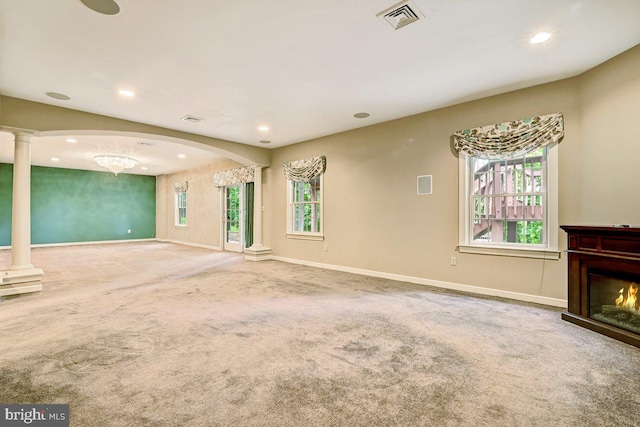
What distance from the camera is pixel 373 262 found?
516cm

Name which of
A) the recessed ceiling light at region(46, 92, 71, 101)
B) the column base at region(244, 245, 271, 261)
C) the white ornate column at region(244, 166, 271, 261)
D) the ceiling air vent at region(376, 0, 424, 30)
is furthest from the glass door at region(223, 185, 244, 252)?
the ceiling air vent at region(376, 0, 424, 30)

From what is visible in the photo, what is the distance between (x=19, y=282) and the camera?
4059mm

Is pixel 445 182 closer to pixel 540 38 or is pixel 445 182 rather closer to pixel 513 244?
pixel 513 244

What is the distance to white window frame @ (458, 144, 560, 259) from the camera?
11.4 feet

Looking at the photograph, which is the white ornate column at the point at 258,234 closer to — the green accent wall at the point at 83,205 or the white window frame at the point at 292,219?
the white window frame at the point at 292,219

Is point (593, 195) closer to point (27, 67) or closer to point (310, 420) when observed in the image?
point (310, 420)

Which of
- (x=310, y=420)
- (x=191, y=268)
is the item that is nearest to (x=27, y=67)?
(x=191, y=268)

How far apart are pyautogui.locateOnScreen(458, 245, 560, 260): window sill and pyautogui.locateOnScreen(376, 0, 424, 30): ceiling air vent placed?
291 centimetres

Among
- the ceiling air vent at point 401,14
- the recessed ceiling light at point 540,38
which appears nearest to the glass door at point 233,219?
the ceiling air vent at point 401,14

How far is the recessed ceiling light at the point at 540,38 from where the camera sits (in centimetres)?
257

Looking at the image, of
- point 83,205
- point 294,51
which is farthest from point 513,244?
point 83,205

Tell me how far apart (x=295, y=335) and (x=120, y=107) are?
405cm

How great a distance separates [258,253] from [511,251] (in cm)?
493

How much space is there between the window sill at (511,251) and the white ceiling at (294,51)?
6.49 ft
